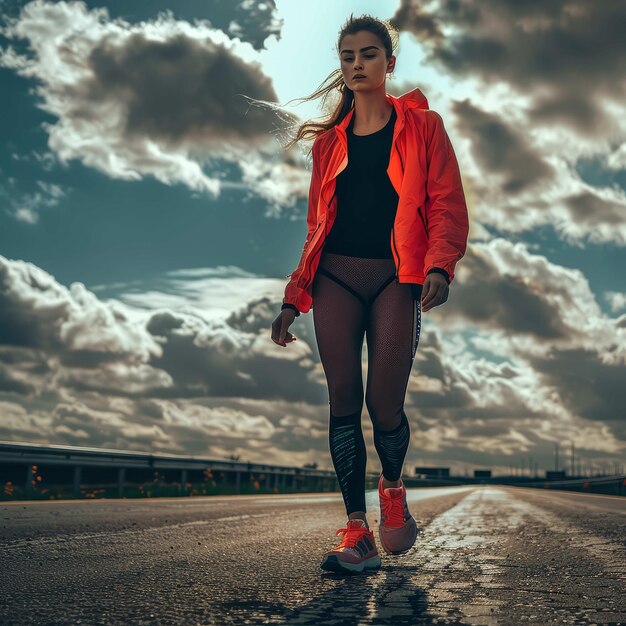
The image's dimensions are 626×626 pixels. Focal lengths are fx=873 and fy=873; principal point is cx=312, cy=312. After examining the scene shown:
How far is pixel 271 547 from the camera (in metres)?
5.00

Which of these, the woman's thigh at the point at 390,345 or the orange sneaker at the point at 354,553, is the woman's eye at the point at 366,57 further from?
the orange sneaker at the point at 354,553

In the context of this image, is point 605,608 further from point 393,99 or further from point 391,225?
point 393,99

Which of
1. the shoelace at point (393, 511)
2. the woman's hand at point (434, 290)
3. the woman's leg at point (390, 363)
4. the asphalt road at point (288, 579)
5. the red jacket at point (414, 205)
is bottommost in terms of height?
the asphalt road at point (288, 579)

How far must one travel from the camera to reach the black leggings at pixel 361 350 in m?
4.24

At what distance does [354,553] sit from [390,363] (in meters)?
0.91

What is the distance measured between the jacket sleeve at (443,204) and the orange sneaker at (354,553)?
1261 millimetres

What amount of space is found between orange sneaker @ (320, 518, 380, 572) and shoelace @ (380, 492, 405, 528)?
0.20 m

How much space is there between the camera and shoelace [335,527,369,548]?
3.98 meters

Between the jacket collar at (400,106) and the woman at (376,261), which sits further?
the jacket collar at (400,106)

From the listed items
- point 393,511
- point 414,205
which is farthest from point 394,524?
point 414,205

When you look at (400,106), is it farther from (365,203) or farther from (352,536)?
(352,536)

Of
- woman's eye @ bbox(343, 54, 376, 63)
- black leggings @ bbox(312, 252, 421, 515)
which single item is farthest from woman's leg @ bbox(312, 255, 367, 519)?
woman's eye @ bbox(343, 54, 376, 63)

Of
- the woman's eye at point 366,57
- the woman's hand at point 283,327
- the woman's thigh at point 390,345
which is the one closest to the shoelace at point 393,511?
the woman's thigh at point 390,345

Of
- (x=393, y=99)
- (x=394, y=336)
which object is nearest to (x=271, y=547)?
(x=394, y=336)
